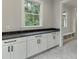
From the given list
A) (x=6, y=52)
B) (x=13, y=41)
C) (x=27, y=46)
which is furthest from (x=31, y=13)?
(x=6, y=52)

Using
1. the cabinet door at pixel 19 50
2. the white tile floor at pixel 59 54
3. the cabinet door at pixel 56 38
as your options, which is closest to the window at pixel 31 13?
the cabinet door at pixel 56 38

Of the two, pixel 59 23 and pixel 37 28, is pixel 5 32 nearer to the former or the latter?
pixel 37 28

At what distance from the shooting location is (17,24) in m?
4.47

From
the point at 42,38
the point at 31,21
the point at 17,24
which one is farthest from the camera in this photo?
the point at 31,21

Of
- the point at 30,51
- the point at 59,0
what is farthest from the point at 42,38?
the point at 59,0

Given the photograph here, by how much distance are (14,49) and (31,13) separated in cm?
249

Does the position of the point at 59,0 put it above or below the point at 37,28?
above

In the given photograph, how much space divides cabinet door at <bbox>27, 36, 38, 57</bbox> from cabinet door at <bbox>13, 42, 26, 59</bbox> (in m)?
0.26

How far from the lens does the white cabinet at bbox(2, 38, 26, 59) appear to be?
2959 millimetres

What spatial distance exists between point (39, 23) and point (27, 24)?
1029mm

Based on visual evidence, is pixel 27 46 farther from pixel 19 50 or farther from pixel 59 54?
pixel 59 54

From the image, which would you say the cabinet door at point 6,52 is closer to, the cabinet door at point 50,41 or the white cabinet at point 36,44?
the white cabinet at point 36,44

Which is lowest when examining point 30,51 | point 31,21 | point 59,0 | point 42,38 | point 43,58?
point 43,58

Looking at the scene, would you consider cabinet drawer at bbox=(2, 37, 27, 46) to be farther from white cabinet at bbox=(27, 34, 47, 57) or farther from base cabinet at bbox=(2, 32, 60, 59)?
white cabinet at bbox=(27, 34, 47, 57)
